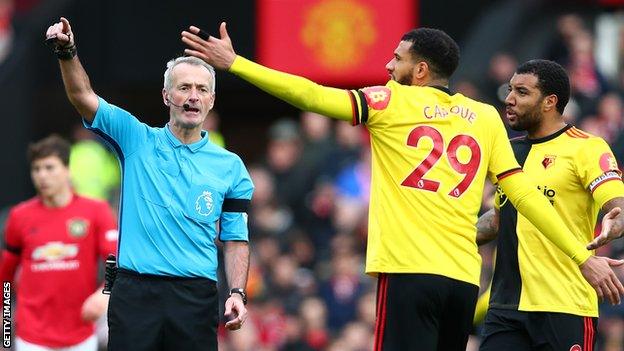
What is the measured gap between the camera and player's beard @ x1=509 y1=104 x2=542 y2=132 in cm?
1006

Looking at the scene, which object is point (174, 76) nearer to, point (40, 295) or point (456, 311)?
point (456, 311)

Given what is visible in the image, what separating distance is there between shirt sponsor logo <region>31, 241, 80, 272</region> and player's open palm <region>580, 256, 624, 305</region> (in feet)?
13.6

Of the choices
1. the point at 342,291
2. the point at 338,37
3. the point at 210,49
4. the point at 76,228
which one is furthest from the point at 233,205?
the point at 338,37

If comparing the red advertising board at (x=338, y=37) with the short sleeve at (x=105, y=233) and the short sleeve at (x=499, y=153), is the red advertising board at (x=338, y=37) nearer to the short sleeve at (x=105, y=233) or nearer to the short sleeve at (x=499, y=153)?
the short sleeve at (x=105, y=233)

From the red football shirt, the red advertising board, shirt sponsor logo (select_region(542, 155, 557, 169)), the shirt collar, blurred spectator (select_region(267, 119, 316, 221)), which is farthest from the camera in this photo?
the red advertising board

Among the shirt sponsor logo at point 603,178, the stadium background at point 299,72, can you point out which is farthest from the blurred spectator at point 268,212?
the shirt sponsor logo at point 603,178

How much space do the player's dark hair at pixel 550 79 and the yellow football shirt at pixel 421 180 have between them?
88 centimetres

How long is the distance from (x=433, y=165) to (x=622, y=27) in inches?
497

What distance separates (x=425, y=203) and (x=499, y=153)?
61 centimetres

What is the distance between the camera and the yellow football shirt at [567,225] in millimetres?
9875

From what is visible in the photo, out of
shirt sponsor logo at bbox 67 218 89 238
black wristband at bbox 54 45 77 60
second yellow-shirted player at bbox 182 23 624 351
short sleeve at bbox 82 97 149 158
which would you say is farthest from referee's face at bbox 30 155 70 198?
second yellow-shirted player at bbox 182 23 624 351

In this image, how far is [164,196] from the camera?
366 inches

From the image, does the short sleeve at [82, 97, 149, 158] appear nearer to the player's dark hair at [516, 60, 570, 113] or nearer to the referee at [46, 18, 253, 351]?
the referee at [46, 18, 253, 351]

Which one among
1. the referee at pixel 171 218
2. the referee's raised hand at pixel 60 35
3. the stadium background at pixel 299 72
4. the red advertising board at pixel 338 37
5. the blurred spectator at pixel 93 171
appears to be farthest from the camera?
the red advertising board at pixel 338 37
